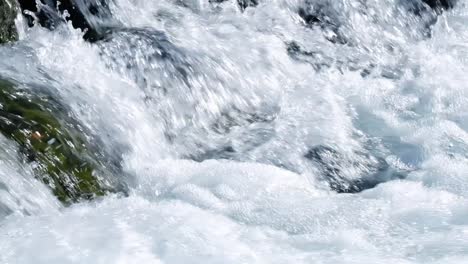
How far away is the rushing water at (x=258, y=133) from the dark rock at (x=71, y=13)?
0.35ft

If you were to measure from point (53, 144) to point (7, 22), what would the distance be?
5.69ft

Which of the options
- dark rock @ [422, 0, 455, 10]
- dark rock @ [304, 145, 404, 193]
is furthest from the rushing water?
dark rock @ [422, 0, 455, 10]

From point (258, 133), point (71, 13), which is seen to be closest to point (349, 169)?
point (258, 133)

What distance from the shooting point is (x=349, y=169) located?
6539 millimetres

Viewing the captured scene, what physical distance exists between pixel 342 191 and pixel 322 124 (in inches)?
35.7

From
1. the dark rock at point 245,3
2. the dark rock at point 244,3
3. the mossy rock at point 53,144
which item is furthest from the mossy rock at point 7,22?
the dark rock at point 245,3

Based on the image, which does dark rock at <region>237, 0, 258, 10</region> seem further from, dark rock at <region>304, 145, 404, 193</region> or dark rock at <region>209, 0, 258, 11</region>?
dark rock at <region>304, 145, 404, 193</region>

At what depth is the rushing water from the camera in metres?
4.92

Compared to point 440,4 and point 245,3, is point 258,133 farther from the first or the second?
point 440,4

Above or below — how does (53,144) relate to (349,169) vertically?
above

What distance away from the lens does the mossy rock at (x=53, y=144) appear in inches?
209

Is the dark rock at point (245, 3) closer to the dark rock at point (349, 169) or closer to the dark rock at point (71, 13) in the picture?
the dark rock at point (71, 13)

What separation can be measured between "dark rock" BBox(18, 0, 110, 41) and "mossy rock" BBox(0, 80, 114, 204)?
147cm

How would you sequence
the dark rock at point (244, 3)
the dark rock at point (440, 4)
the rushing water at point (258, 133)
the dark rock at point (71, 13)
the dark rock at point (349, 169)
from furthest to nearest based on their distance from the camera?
the dark rock at point (440, 4), the dark rock at point (244, 3), the dark rock at point (71, 13), the dark rock at point (349, 169), the rushing water at point (258, 133)
